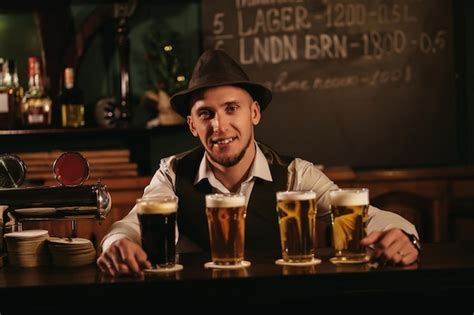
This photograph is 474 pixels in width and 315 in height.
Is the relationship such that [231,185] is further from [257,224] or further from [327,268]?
[327,268]

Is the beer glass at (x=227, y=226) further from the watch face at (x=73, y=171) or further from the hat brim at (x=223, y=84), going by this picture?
the hat brim at (x=223, y=84)

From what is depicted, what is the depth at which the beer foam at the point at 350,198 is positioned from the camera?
6.31 ft

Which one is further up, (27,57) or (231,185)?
(27,57)

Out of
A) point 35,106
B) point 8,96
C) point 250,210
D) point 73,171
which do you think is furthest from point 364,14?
point 73,171

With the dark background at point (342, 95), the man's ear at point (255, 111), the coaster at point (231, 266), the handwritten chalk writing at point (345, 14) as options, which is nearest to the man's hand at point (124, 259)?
the coaster at point (231, 266)

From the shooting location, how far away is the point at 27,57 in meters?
4.50

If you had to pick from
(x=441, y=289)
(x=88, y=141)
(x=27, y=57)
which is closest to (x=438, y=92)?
(x=88, y=141)

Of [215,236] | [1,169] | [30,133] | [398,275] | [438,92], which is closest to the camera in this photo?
[398,275]

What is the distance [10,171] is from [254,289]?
90cm

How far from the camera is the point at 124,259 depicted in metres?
1.84

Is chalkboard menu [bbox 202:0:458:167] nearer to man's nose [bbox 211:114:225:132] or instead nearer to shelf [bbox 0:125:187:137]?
shelf [bbox 0:125:187:137]

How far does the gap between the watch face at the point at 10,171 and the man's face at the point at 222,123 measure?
586 millimetres

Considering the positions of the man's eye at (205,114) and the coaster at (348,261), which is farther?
the man's eye at (205,114)

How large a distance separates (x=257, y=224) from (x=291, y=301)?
31.7 inches
